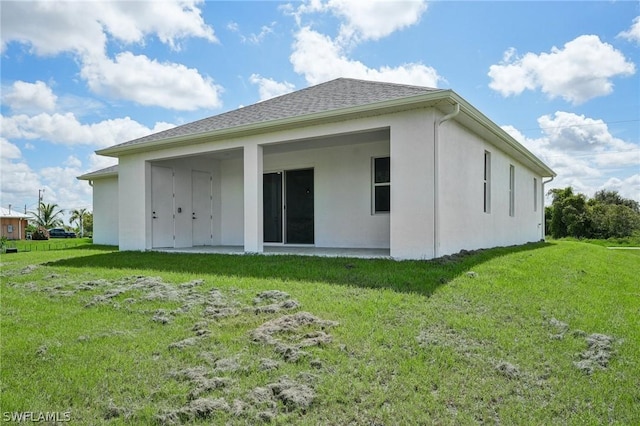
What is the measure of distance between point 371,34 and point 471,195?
589 cm

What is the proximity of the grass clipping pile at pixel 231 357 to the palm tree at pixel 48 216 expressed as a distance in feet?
155

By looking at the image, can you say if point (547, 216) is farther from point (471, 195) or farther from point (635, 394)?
point (635, 394)

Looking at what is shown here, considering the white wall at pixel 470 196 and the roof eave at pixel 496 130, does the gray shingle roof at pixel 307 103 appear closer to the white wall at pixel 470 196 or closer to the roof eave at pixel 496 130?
the roof eave at pixel 496 130

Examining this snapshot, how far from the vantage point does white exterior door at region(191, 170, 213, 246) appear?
514 inches

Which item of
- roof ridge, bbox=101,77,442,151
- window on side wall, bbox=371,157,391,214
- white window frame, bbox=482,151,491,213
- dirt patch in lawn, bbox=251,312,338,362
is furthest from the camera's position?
white window frame, bbox=482,151,491,213

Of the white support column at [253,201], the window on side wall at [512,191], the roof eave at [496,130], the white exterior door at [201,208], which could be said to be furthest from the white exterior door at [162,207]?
the window on side wall at [512,191]

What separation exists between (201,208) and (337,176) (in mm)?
4879

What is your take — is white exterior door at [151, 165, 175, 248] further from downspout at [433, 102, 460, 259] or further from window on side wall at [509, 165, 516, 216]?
window on side wall at [509, 165, 516, 216]

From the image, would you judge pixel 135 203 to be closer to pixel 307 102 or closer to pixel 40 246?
pixel 307 102

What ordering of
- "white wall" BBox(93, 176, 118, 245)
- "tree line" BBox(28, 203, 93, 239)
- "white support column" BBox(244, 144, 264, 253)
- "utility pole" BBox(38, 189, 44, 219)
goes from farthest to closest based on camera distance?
"utility pole" BBox(38, 189, 44, 219) < "tree line" BBox(28, 203, 93, 239) < "white wall" BBox(93, 176, 118, 245) < "white support column" BBox(244, 144, 264, 253)

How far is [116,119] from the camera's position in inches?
639

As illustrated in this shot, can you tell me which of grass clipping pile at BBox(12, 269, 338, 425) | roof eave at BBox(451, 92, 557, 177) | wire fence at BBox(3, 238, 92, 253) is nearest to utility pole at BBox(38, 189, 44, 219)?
wire fence at BBox(3, 238, 92, 253)

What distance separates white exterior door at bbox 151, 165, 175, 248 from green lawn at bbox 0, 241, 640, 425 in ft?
18.2

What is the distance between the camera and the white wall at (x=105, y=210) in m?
16.6
